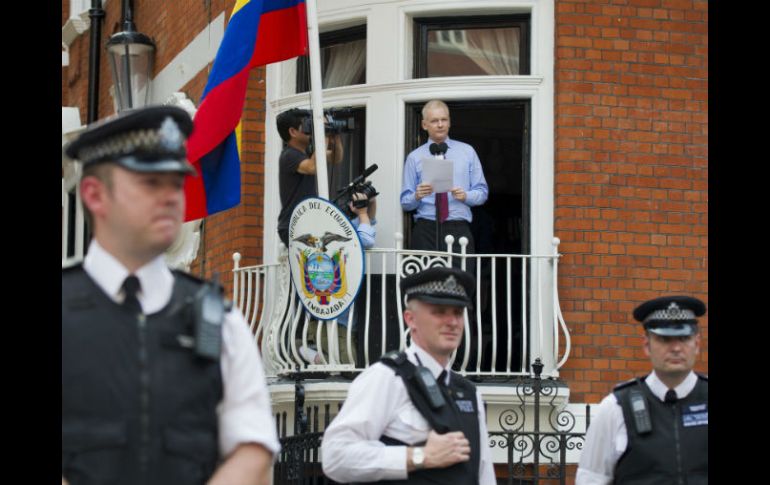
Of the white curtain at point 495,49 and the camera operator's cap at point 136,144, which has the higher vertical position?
the white curtain at point 495,49

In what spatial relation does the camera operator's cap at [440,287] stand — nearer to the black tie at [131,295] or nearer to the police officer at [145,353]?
the police officer at [145,353]

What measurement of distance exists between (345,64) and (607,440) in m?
6.07

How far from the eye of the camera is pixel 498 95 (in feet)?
36.5

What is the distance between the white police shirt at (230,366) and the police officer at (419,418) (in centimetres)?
223

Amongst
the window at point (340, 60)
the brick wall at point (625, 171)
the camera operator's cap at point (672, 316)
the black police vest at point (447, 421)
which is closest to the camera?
the black police vest at point (447, 421)

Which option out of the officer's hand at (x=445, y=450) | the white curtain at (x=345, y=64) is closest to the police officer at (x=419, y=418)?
the officer's hand at (x=445, y=450)

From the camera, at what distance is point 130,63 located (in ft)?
50.0

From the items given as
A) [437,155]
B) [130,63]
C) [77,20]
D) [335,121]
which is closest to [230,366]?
[437,155]

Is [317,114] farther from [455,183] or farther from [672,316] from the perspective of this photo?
[672,316]

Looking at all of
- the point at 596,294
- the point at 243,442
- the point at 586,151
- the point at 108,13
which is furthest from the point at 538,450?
the point at 108,13

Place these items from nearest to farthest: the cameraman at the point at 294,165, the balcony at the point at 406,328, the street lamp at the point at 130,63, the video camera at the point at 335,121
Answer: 1. the balcony at the point at 406,328
2. the cameraman at the point at 294,165
3. the video camera at the point at 335,121
4. the street lamp at the point at 130,63

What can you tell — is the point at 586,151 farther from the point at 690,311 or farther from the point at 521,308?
the point at 690,311

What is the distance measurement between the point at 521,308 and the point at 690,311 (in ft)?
14.5

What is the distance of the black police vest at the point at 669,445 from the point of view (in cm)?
639
